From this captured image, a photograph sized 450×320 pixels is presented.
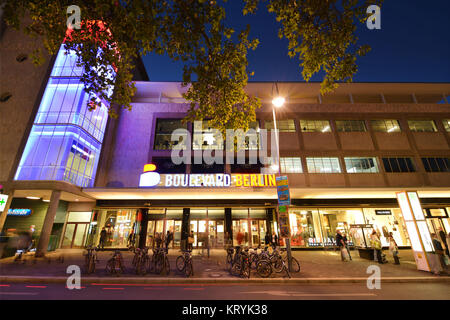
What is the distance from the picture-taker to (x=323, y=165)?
21.0 metres

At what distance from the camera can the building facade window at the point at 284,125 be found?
22547 mm

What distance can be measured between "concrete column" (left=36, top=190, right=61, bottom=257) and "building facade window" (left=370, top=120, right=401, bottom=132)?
32.5 metres

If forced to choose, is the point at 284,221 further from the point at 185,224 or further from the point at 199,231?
the point at 185,224

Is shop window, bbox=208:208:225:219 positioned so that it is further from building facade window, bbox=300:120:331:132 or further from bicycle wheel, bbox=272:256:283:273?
building facade window, bbox=300:120:331:132

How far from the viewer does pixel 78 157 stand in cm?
1852

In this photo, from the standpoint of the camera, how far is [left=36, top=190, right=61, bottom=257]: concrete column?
13977mm

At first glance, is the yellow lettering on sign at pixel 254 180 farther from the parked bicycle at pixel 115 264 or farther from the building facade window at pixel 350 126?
the building facade window at pixel 350 126

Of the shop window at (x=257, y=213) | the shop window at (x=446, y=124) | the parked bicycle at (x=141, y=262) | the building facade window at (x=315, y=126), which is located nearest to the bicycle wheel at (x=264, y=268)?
the parked bicycle at (x=141, y=262)

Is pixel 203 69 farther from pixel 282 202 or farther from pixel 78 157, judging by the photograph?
pixel 78 157

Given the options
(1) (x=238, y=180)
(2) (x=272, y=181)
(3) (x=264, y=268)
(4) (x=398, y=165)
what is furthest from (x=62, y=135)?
(4) (x=398, y=165)

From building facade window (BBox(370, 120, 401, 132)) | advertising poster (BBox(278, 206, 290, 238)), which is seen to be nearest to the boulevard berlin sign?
advertising poster (BBox(278, 206, 290, 238))

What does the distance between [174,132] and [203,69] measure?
16900 millimetres

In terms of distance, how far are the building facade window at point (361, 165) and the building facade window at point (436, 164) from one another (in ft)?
18.0
